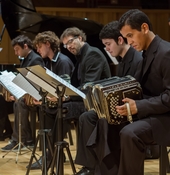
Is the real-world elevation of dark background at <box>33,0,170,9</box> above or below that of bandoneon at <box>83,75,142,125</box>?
above

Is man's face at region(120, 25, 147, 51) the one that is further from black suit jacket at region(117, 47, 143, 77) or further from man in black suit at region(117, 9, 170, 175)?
black suit jacket at region(117, 47, 143, 77)

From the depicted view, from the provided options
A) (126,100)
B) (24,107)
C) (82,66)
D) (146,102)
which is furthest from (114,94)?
(24,107)

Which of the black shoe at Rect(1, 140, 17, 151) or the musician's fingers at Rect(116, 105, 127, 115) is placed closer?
the musician's fingers at Rect(116, 105, 127, 115)

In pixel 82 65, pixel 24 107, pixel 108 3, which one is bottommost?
pixel 24 107

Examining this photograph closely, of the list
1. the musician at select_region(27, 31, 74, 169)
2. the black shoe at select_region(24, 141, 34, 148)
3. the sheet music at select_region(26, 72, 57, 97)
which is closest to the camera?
the sheet music at select_region(26, 72, 57, 97)

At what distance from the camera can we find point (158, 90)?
3096 millimetres

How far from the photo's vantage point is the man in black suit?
2.88 m

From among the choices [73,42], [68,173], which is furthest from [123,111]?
[73,42]

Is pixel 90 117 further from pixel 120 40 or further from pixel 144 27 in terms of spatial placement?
pixel 144 27

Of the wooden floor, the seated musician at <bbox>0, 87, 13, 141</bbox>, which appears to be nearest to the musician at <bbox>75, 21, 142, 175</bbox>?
the wooden floor

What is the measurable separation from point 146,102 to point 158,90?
185 mm

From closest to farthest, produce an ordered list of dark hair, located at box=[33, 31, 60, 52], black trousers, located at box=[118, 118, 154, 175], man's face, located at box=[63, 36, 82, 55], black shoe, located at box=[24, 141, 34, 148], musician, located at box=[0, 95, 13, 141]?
black trousers, located at box=[118, 118, 154, 175]
man's face, located at box=[63, 36, 82, 55]
dark hair, located at box=[33, 31, 60, 52]
black shoe, located at box=[24, 141, 34, 148]
musician, located at box=[0, 95, 13, 141]

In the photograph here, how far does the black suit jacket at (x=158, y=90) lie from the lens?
294 centimetres

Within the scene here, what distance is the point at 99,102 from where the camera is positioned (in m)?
3.12
